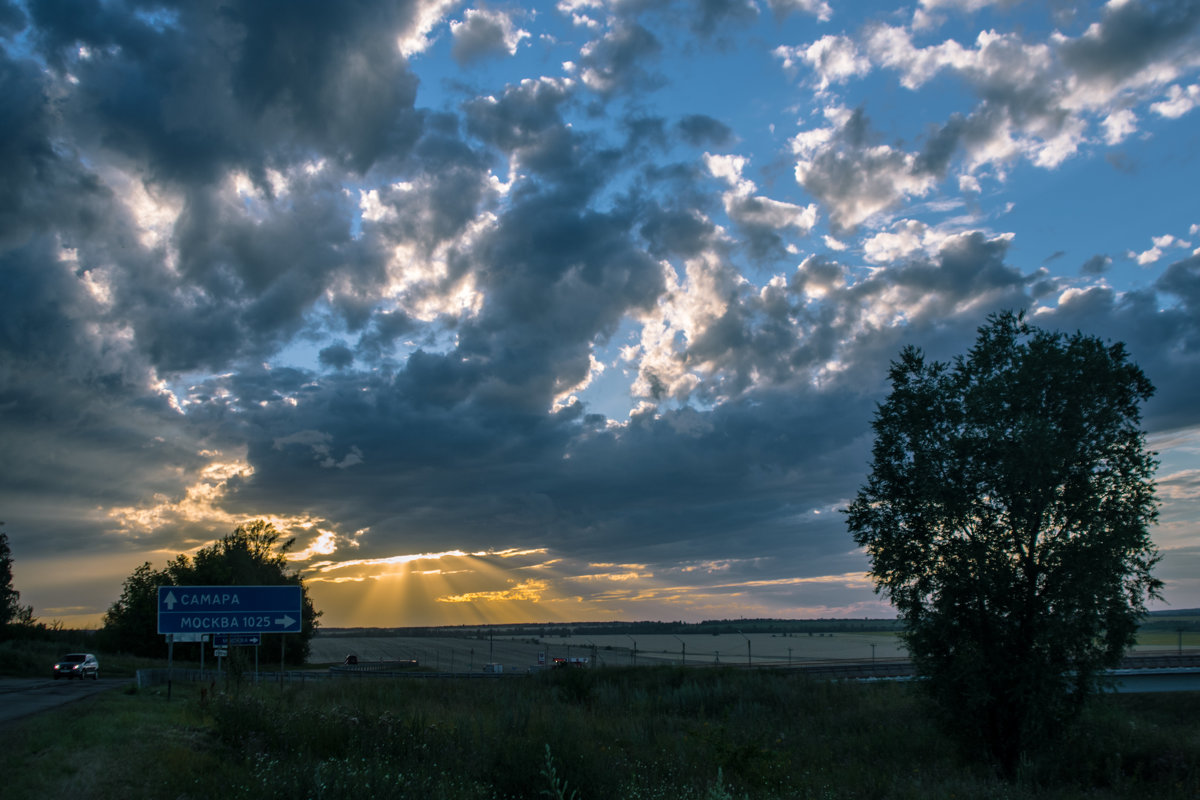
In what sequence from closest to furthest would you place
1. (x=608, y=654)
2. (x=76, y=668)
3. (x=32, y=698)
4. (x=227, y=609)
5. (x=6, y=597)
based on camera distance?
(x=32, y=698) < (x=227, y=609) < (x=76, y=668) < (x=6, y=597) < (x=608, y=654)

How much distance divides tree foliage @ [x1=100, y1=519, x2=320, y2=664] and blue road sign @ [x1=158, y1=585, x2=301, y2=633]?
46.9 m

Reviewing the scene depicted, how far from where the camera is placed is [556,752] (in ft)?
42.6

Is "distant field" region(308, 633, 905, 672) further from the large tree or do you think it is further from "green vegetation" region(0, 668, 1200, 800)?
the large tree

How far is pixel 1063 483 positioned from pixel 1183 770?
10234 millimetres

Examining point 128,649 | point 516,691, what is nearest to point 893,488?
point 516,691

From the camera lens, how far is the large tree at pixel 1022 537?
2447cm

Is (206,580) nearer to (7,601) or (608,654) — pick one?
(7,601)

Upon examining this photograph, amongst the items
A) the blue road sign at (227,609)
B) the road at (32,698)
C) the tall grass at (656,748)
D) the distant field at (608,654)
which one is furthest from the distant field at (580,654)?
the road at (32,698)

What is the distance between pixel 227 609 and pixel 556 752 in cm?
2763

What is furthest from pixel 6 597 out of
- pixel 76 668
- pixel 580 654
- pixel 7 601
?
pixel 580 654

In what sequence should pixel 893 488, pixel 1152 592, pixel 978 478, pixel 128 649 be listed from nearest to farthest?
1. pixel 1152 592
2. pixel 978 478
3. pixel 893 488
4. pixel 128 649

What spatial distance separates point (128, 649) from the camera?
81812 millimetres

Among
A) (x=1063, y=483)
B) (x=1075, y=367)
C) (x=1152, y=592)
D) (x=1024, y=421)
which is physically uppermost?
(x=1075, y=367)

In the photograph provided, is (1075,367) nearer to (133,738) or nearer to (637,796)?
(637,796)
